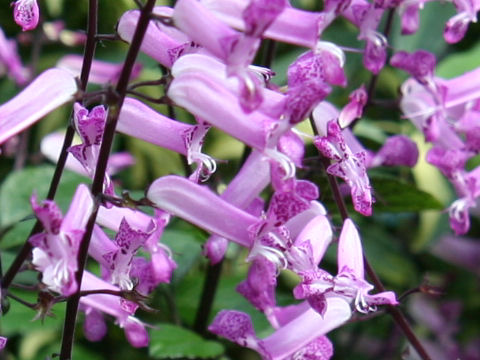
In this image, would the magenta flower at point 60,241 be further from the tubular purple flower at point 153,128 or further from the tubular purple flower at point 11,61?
the tubular purple flower at point 11,61

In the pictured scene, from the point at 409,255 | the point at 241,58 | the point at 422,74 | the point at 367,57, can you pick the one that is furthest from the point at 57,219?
the point at 409,255

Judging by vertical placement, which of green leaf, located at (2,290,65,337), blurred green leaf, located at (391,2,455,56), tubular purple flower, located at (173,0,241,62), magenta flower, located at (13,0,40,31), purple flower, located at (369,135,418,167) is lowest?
green leaf, located at (2,290,65,337)

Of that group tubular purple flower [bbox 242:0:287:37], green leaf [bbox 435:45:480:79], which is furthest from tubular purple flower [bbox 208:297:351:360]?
green leaf [bbox 435:45:480:79]

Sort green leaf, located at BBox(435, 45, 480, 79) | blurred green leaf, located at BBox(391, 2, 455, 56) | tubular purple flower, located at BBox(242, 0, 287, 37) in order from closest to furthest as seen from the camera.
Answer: tubular purple flower, located at BBox(242, 0, 287, 37), green leaf, located at BBox(435, 45, 480, 79), blurred green leaf, located at BBox(391, 2, 455, 56)

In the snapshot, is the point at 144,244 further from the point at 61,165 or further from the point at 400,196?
the point at 400,196

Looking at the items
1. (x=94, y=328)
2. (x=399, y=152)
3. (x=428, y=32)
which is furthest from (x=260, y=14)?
(x=428, y=32)

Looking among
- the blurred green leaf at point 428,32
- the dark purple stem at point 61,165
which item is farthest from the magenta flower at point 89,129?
the blurred green leaf at point 428,32

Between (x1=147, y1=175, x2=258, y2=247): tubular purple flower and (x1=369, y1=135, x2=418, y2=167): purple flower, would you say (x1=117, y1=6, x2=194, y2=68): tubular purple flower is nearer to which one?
(x1=147, y1=175, x2=258, y2=247): tubular purple flower

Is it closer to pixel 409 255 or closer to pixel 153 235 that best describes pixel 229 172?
pixel 409 255
